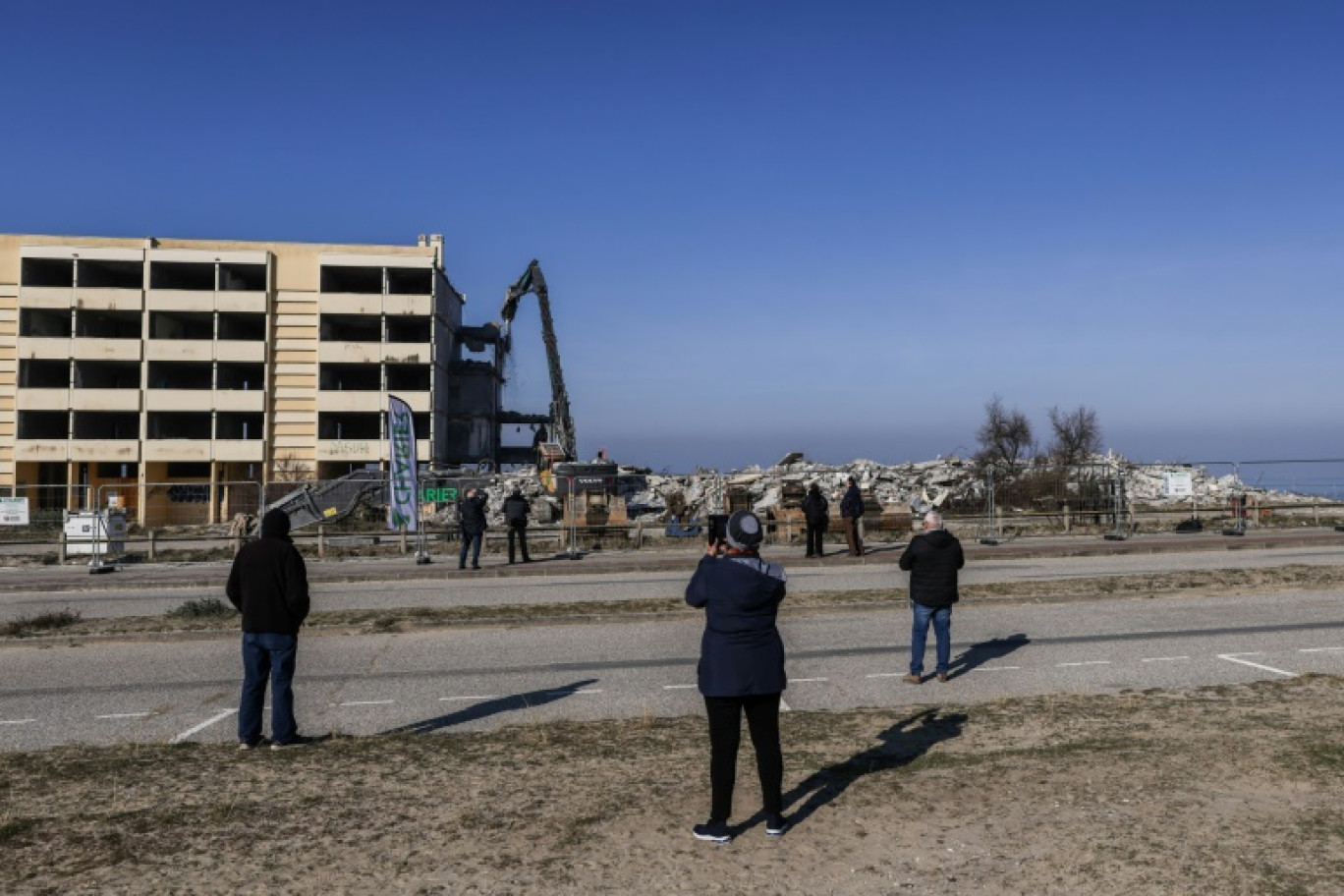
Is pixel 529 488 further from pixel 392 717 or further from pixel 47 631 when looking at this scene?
pixel 392 717

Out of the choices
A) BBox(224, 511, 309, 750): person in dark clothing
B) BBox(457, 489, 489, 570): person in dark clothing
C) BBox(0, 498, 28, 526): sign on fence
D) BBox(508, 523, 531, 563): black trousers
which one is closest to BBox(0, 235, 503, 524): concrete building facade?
BBox(0, 498, 28, 526): sign on fence

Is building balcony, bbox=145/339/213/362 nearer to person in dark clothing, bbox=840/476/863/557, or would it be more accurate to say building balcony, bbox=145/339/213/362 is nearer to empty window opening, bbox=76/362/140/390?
empty window opening, bbox=76/362/140/390

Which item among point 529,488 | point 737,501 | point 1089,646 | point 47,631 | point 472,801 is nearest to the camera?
point 472,801

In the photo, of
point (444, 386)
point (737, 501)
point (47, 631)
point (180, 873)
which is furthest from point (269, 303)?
point (180, 873)

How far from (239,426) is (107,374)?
782cm

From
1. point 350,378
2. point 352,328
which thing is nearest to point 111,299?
point 352,328

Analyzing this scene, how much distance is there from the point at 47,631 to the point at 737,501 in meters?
19.4

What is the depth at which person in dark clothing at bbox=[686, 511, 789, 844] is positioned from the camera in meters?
5.32

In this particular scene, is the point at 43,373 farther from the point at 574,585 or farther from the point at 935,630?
the point at 935,630

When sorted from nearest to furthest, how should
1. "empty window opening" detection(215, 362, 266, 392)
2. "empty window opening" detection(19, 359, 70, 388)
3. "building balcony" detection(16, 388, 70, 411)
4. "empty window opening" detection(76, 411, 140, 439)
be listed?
"building balcony" detection(16, 388, 70, 411) → "empty window opening" detection(19, 359, 70, 388) → "empty window opening" detection(76, 411, 140, 439) → "empty window opening" detection(215, 362, 266, 392)

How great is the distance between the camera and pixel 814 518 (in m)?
22.4

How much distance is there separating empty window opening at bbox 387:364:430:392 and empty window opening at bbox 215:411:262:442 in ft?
24.3

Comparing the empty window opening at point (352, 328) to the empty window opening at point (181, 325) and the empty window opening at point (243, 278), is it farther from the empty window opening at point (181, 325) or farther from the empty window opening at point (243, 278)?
the empty window opening at point (181, 325)

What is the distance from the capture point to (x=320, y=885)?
4.74 metres
